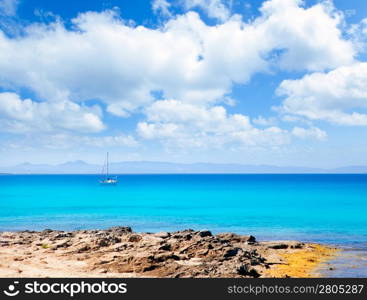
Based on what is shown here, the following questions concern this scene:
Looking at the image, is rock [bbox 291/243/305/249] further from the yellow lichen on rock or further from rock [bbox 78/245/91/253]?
rock [bbox 78/245/91/253]

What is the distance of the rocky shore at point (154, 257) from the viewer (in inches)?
923

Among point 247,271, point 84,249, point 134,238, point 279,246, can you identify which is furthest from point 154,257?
point 279,246

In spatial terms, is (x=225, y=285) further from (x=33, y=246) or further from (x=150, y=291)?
(x=33, y=246)

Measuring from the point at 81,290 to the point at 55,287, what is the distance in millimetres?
1378

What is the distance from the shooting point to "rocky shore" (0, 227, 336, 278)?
23438mm

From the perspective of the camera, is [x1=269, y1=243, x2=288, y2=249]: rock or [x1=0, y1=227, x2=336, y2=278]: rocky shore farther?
[x1=269, y1=243, x2=288, y2=249]: rock

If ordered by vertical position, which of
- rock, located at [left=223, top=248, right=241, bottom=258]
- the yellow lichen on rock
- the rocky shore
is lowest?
the yellow lichen on rock

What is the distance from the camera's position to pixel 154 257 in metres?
25.5

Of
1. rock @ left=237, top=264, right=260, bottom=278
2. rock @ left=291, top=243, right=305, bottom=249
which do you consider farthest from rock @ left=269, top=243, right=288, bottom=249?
rock @ left=237, top=264, right=260, bottom=278

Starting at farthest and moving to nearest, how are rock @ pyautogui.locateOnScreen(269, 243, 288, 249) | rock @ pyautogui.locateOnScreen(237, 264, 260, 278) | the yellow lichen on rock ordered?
rock @ pyautogui.locateOnScreen(269, 243, 288, 249)
the yellow lichen on rock
rock @ pyautogui.locateOnScreen(237, 264, 260, 278)

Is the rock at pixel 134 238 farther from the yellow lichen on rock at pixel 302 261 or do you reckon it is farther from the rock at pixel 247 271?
the yellow lichen on rock at pixel 302 261

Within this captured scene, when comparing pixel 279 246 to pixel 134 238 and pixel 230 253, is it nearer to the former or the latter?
pixel 230 253

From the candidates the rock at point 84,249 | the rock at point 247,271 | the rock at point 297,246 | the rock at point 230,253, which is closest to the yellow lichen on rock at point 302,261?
the rock at point 297,246

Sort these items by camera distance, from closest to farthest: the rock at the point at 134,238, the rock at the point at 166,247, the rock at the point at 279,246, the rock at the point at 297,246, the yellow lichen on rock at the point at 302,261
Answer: the yellow lichen on rock at the point at 302,261 < the rock at the point at 166,247 < the rock at the point at 134,238 < the rock at the point at 279,246 < the rock at the point at 297,246
